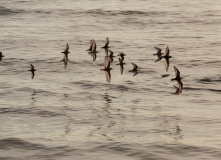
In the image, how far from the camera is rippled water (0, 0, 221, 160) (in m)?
29.0

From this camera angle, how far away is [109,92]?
4044cm

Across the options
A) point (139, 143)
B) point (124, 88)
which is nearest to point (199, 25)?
point (124, 88)

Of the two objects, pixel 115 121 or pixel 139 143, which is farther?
pixel 115 121

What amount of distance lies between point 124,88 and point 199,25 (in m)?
30.7

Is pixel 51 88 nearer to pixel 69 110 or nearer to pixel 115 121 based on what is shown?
pixel 69 110

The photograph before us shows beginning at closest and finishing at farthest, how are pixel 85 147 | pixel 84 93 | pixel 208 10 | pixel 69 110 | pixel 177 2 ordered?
1. pixel 85 147
2. pixel 69 110
3. pixel 84 93
4. pixel 208 10
5. pixel 177 2

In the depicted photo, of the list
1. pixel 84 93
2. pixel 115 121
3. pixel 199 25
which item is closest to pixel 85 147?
pixel 115 121

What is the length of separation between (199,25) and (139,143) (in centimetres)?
4275

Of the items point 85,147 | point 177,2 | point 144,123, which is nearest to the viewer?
point 85,147

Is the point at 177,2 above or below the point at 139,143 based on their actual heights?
above

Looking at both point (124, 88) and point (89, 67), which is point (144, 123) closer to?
point (124, 88)

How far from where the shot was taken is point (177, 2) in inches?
3558

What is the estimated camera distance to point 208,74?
46.0 m

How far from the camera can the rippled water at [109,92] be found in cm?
2902
